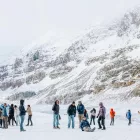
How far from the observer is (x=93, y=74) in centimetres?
13562

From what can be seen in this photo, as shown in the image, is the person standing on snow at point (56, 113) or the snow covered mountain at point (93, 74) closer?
the person standing on snow at point (56, 113)

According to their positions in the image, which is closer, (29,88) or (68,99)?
(68,99)

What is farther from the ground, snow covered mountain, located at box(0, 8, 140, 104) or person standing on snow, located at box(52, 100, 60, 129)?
snow covered mountain, located at box(0, 8, 140, 104)

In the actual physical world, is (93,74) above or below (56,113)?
above

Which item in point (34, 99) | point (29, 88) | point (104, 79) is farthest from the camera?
point (29, 88)

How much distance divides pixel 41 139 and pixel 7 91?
17306 centimetres

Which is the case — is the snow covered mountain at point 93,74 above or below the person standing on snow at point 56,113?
above

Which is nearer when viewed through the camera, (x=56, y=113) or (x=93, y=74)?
(x=56, y=113)

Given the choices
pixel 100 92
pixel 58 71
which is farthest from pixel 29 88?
pixel 100 92

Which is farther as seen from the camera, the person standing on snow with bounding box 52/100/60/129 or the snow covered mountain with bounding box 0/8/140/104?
the snow covered mountain with bounding box 0/8/140/104

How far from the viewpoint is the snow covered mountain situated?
116500 mm

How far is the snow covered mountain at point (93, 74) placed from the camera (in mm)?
116500

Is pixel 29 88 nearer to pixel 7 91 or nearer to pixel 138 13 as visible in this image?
pixel 7 91

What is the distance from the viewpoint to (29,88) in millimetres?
172500
